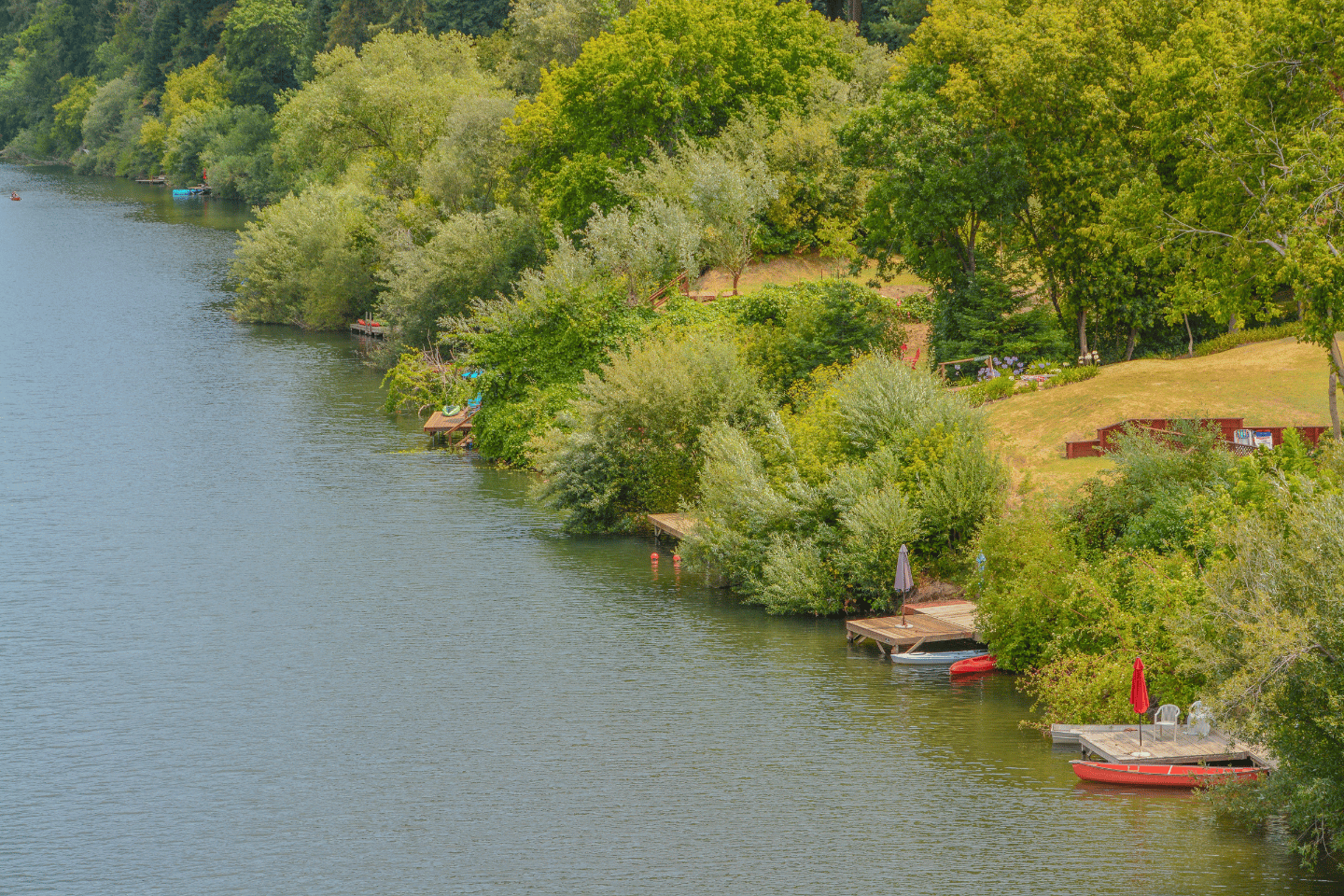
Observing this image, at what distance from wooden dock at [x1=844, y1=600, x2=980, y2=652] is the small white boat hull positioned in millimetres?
369

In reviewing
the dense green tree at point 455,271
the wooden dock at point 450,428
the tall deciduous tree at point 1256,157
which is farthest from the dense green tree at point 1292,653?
the dense green tree at point 455,271

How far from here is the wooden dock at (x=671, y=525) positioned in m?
51.2

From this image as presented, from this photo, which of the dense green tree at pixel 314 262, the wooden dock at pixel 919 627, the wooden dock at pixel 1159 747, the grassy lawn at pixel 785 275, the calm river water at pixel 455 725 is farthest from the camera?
the dense green tree at pixel 314 262

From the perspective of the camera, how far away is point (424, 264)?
267 ft

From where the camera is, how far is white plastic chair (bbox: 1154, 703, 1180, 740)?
33.0 m

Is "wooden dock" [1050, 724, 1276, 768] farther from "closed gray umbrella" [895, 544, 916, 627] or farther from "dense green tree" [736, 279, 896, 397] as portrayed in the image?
"dense green tree" [736, 279, 896, 397]

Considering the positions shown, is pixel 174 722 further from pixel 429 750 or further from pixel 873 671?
pixel 873 671

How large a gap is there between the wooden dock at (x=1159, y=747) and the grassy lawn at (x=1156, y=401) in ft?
34.0

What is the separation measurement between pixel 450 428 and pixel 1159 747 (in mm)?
44129

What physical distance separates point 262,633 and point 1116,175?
34691mm

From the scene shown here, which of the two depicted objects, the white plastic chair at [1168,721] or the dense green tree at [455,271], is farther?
the dense green tree at [455,271]

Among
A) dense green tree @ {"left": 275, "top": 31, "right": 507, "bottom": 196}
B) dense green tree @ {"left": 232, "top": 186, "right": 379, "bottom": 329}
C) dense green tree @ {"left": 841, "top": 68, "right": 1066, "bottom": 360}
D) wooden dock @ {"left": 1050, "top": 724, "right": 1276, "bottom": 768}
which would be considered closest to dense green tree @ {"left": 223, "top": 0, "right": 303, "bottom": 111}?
dense green tree @ {"left": 275, "top": 31, "right": 507, "bottom": 196}

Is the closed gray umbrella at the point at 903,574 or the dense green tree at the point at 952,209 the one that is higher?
the dense green tree at the point at 952,209

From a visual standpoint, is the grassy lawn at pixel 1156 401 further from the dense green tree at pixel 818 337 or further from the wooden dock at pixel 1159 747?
the wooden dock at pixel 1159 747
